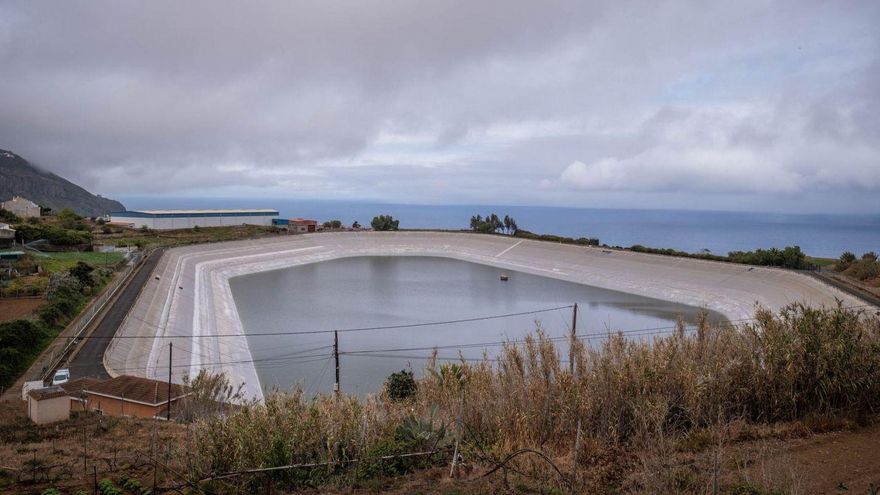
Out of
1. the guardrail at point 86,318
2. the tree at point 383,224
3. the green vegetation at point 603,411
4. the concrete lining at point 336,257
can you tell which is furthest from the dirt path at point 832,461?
the tree at point 383,224

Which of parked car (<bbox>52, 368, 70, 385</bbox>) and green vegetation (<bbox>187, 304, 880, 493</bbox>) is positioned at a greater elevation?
green vegetation (<bbox>187, 304, 880, 493</bbox>)

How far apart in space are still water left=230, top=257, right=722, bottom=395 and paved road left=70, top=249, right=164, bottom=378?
161 inches

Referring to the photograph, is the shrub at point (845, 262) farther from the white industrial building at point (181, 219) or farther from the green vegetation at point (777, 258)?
the white industrial building at point (181, 219)

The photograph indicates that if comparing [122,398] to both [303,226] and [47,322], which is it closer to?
[47,322]

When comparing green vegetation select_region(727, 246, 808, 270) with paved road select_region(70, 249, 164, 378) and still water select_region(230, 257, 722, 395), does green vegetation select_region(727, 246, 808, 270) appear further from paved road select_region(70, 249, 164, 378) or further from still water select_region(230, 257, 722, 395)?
paved road select_region(70, 249, 164, 378)

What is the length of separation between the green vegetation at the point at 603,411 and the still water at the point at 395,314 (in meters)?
3.31

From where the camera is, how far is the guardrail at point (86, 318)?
47.1 feet

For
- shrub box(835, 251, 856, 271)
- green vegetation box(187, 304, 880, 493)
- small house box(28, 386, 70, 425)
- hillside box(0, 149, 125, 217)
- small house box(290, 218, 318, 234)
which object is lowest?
small house box(28, 386, 70, 425)

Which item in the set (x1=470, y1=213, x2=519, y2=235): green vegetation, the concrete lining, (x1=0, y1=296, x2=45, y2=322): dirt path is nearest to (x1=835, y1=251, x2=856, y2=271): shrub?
the concrete lining

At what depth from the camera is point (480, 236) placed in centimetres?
5488

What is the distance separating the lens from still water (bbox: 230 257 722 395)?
16.8 meters

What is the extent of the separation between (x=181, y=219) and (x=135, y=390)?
51792mm

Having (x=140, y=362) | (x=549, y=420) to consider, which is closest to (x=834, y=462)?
(x=549, y=420)

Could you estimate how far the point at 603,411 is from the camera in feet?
21.5
